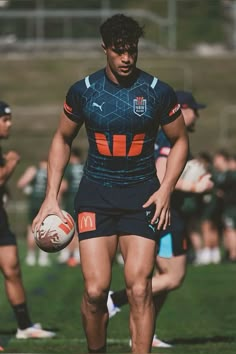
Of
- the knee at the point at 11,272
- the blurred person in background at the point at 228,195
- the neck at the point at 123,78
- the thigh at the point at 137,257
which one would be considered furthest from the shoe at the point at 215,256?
the neck at the point at 123,78

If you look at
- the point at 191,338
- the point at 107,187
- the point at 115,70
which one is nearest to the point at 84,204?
the point at 107,187

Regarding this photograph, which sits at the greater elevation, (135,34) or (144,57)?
(135,34)

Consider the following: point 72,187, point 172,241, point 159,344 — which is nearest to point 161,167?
point 172,241

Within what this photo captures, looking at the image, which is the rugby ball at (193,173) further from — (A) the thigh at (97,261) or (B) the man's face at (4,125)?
(A) the thigh at (97,261)

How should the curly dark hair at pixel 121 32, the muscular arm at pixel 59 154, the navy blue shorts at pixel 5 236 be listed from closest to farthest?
the curly dark hair at pixel 121 32 < the muscular arm at pixel 59 154 < the navy blue shorts at pixel 5 236

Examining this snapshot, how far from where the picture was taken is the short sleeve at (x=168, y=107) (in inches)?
314

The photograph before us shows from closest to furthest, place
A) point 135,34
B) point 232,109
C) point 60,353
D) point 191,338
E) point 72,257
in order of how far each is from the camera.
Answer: point 135,34 → point 60,353 → point 191,338 → point 72,257 → point 232,109

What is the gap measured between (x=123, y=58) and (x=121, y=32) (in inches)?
6.7

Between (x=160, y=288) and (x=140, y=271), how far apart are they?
2216 mm

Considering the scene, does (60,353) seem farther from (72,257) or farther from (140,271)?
(72,257)

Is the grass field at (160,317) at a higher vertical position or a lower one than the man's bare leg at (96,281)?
lower

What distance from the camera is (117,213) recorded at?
8.12m

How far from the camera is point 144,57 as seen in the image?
37.5 m

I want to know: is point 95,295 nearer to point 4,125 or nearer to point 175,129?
point 175,129
